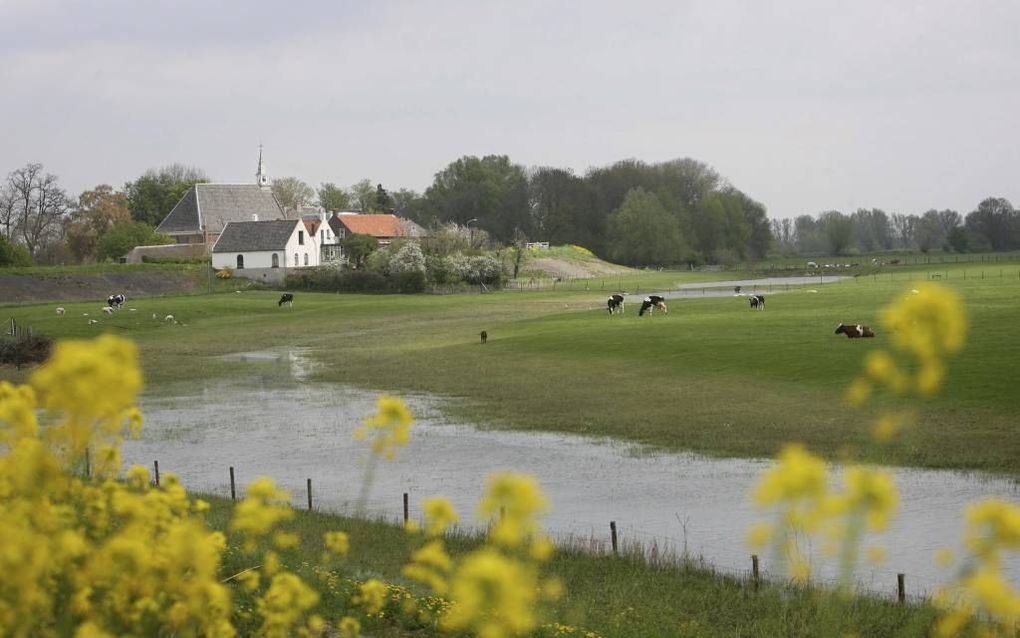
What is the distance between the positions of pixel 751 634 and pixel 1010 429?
1520 centimetres

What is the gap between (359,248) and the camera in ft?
348

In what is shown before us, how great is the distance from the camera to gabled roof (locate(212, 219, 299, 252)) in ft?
347

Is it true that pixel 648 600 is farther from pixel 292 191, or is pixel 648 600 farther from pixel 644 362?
pixel 292 191

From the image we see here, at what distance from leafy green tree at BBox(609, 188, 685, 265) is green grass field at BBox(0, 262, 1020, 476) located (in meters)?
77.0

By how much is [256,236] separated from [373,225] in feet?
105

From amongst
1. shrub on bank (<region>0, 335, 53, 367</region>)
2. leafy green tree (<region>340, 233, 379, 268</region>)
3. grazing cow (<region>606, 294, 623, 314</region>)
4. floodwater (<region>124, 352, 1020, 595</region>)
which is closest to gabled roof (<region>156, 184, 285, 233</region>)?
leafy green tree (<region>340, 233, 379, 268</region>)

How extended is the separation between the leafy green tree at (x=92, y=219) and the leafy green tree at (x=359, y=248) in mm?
32385

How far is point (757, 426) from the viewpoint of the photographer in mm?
26688

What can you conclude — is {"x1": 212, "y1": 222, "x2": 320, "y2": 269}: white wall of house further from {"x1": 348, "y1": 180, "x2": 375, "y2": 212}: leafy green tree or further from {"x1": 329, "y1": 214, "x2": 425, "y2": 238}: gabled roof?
{"x1": 348, "y1": 180, "x2": 375, "y2": 212}: leafy green tree

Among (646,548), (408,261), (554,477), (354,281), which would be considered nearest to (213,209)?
(354,281)

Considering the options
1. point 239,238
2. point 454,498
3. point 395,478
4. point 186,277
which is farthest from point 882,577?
point 239,238

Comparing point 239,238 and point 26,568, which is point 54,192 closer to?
point 239,238

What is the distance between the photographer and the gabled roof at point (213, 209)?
122312mm

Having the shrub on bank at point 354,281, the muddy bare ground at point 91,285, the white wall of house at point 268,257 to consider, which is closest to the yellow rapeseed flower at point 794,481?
the muddy bare ground at point 91,285
